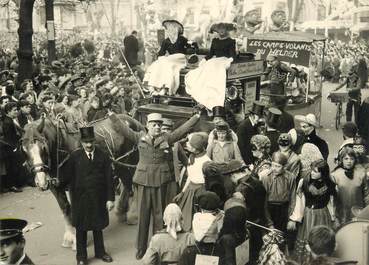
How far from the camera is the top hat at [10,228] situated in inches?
148

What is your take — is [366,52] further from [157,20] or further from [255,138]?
[255,138]

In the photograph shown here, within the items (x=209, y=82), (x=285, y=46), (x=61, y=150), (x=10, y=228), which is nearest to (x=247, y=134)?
(x=209, y=82)

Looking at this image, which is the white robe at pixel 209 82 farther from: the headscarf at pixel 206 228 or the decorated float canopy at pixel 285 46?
the decorated float canopy at pixel 285 46

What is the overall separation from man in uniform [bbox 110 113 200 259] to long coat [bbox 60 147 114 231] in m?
0.41

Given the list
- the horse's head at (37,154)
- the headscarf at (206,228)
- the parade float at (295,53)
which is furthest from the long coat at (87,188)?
the parade float at (295,53)

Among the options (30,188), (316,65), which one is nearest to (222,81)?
(30,188)

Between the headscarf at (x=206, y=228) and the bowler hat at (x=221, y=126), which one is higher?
the bowler hat at (x=221, y=126)

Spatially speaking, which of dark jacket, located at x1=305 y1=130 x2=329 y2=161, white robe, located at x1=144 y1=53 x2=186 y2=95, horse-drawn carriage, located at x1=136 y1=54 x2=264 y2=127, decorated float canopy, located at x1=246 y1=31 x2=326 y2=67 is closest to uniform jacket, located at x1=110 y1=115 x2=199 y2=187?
horse-drawn carriage, located at x1=136 y1=54 x2=264 y2=127

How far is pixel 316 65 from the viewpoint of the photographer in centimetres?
1334

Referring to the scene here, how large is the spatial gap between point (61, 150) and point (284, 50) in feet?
22.3

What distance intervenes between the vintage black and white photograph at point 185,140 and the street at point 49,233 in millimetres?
25

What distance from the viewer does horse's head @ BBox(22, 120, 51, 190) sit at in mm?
5762

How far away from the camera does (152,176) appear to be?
583 cm

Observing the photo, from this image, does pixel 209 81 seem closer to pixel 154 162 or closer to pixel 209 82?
pixel 209 82
